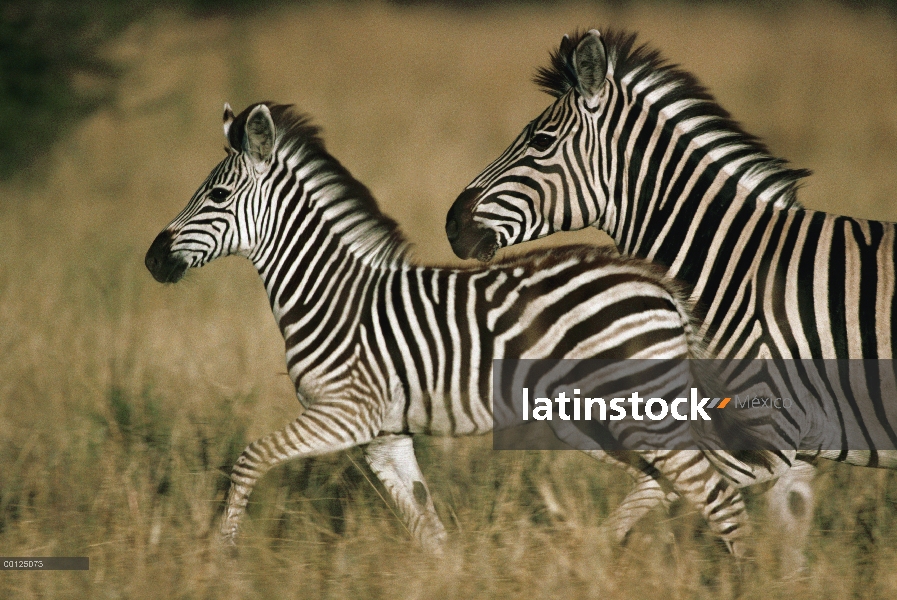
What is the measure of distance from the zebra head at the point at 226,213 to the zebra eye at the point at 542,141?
1.26m

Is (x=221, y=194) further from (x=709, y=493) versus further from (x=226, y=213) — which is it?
(x=709, y=493)

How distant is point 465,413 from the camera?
4309 mm

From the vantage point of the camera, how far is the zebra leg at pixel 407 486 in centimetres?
443

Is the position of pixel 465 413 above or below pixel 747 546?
above

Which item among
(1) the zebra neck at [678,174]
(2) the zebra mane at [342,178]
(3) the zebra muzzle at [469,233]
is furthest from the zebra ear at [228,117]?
(1) the zebra neck at [678,174]

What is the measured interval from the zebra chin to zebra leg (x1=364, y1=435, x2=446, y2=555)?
126cm

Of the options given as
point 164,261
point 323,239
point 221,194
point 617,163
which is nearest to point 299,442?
point 323,239

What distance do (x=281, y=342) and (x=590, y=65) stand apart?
12.7ft

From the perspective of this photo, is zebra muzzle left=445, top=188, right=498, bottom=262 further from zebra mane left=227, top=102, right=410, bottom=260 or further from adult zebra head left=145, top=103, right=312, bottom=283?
adult zebra head left=145, top=103, right=312, bottom=283

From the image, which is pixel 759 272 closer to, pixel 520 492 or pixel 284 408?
pixel 520 492

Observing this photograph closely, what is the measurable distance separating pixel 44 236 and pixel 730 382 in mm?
8142

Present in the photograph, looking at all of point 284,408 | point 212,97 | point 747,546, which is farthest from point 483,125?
point 747,546

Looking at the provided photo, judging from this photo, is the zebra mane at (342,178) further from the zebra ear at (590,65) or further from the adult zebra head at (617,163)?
the zebra ear at (590,65)

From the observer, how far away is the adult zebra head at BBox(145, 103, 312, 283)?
4.62 meters
